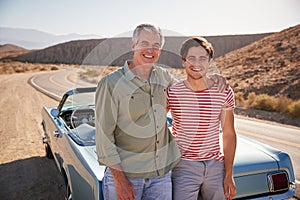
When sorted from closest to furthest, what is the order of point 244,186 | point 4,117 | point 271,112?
point 244,186
point 4,117
point 271,112

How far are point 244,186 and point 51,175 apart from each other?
336 cm

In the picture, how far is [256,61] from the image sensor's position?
27609mm

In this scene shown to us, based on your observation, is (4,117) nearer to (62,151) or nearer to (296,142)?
(62,151)

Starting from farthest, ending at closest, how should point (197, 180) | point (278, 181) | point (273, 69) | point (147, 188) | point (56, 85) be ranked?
point (273, 69) → point (56, 85) → point (278, 181) → point (197, 180) → point (147, 188)

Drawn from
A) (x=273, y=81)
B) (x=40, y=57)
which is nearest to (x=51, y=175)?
(x=273, y=81)

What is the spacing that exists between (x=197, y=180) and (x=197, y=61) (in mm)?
864

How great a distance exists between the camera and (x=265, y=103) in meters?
12.1

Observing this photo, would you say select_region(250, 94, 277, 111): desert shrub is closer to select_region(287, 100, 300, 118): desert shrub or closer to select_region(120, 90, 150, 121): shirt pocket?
select_region(287, 100, 300, 118): desert shrub

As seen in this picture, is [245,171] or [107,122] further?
[245,171]

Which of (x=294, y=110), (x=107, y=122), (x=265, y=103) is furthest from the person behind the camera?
(x=265, y=103)

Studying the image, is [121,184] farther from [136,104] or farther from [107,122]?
[136,104]

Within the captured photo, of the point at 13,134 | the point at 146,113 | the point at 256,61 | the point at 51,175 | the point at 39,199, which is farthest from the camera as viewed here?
the point at 256,61

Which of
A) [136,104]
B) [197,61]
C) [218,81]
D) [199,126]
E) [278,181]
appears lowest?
[278,181]

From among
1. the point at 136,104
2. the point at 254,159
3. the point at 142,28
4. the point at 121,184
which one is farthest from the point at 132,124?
the point at 254,159
